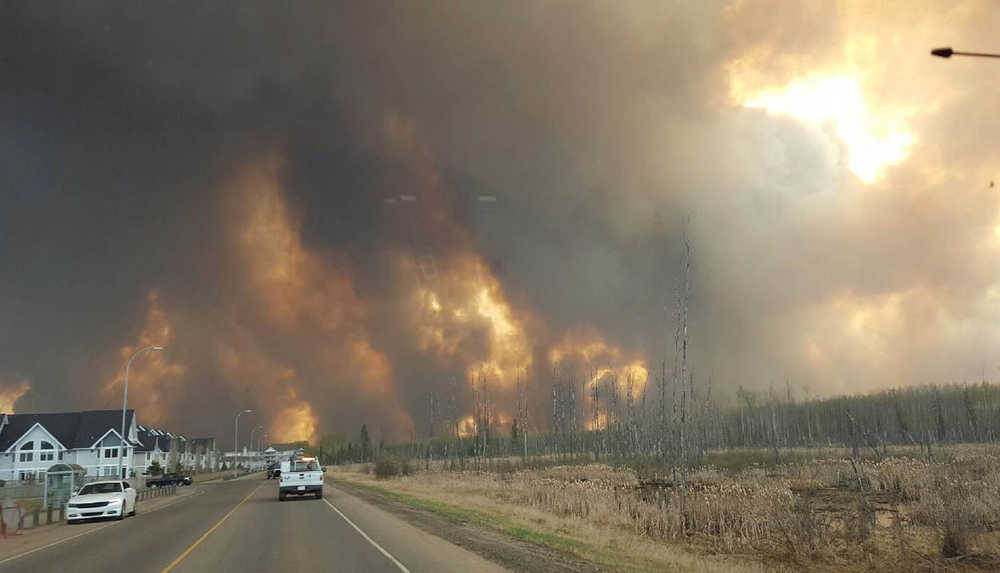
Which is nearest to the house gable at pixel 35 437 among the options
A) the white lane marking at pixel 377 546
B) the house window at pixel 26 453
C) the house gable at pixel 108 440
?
the house window at pixel 26 453

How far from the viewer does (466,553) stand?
56.4ft

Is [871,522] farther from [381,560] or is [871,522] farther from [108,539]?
[108,539]

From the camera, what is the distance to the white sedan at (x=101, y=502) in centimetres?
3177

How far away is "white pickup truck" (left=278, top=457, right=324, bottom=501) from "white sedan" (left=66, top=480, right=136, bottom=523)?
882 cm

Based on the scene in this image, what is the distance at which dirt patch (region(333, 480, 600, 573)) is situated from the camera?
15.4 meters

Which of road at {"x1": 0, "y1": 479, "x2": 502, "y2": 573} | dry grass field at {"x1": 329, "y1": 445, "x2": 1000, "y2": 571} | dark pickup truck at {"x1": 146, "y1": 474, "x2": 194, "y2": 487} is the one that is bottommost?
dark pickup truck at {"x1": 146, "y1": 474, "x2": 194, "y2": 487}

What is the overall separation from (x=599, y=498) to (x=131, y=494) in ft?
82.0

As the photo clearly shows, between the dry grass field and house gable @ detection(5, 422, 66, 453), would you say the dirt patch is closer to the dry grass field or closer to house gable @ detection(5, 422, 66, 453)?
the dry grass field

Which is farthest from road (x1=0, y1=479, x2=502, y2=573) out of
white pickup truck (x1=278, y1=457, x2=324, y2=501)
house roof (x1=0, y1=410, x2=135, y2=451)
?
house roof (x1=0, y1=410, x2=135, y2=451)

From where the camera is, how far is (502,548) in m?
18.5

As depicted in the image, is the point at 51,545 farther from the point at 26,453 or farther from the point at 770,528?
the point at 26,453

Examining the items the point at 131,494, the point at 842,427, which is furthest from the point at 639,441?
the point at 131,494

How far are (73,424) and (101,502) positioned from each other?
325ft

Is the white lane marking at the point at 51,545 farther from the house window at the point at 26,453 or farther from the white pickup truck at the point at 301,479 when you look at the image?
the house window at the point at 26,453
